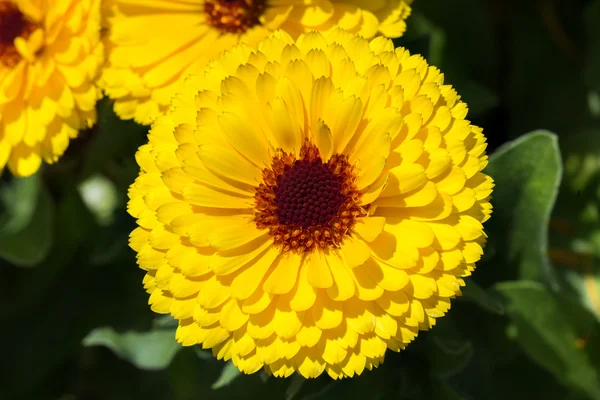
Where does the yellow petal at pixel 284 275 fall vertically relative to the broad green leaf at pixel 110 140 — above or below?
above

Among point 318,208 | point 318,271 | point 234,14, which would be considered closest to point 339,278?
point 318,271

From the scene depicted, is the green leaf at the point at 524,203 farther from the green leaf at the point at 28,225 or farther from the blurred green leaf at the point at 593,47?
the green leaf at the point at 28,225

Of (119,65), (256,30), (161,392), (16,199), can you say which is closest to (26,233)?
(16,199)

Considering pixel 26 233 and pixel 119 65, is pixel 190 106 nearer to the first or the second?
pixel 119 65

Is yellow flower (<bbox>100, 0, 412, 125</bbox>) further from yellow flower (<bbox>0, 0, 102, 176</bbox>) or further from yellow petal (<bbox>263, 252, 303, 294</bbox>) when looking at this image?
yellow petal (<bbox>263, 252, 303, 294</bbox>)

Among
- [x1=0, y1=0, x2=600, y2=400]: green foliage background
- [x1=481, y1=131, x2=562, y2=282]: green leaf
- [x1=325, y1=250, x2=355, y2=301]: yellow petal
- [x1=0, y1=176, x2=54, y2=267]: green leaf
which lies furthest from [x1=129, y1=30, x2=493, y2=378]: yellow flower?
[x1=0, y1=176, x2=54, y2=267]: green leaf

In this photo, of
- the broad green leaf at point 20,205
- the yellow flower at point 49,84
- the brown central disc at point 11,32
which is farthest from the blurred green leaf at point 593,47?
the broad green leaf at point 20,205

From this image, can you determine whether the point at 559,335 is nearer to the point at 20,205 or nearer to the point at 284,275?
the point at 284,275
